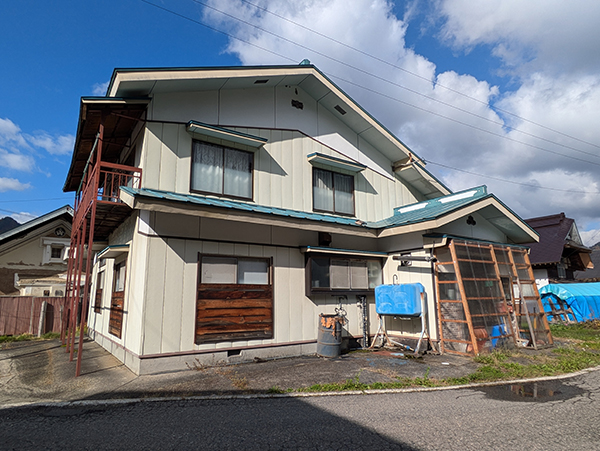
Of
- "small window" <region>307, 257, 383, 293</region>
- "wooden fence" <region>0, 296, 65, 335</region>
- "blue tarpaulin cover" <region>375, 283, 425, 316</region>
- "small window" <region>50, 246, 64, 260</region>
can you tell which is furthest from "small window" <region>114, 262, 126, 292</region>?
"small window" <region>50, 246, 64, 260</region>

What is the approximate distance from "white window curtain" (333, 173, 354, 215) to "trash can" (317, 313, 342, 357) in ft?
11.4

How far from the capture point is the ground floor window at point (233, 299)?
25.4 ft

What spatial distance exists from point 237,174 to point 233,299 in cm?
309

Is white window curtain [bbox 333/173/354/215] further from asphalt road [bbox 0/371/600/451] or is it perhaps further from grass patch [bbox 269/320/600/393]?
asphalt road [bbox 0/371/600/451]

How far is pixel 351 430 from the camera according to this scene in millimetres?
4152

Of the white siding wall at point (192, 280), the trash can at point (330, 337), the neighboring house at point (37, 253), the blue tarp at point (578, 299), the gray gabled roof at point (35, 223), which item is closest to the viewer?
the white siding wall at point (192, 280)

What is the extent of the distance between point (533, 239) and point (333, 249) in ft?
22.3

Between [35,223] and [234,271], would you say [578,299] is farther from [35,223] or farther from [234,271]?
[35,223]

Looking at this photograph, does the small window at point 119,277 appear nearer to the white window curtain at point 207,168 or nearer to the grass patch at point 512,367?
the white window curtain at point 207,168

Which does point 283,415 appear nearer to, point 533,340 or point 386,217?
point 533,340

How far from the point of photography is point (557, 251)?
21.0 metres

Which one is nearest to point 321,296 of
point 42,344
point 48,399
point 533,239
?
point 48,399

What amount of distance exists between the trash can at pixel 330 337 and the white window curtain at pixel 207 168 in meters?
4.00

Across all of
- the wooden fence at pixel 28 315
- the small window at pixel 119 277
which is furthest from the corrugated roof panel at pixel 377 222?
the wooden fence at pixel 28 315
